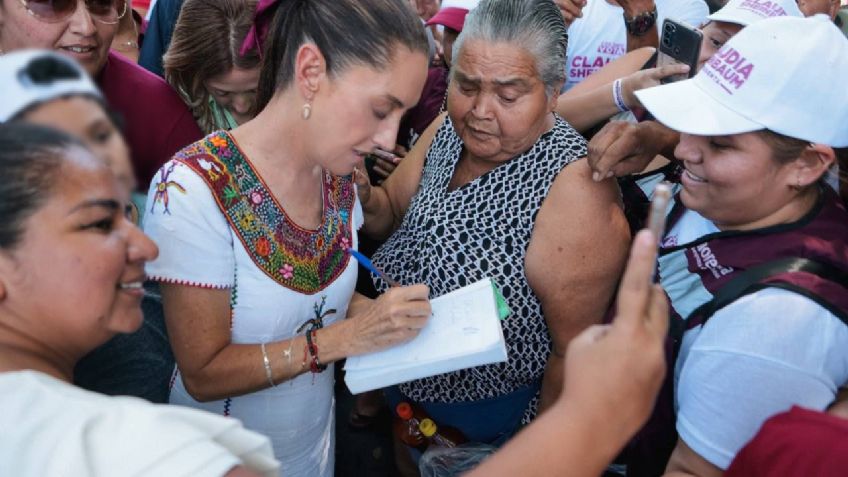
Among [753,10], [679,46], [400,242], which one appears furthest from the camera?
[753,10]

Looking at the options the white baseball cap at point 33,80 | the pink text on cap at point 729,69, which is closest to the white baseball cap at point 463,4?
the pink text on cap at point 729,69

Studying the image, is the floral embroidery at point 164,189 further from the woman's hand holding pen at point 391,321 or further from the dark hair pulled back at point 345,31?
the woman's hand holding pen at point 391,321

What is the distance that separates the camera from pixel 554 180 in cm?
196

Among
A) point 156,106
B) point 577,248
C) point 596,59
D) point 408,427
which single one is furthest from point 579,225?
point 596,59

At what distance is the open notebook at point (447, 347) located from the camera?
1.58 m

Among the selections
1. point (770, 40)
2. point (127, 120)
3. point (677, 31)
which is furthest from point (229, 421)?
point (677, 31)

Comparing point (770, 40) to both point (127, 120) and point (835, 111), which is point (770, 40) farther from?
point (127, 120)

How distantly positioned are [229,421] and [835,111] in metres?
1.42

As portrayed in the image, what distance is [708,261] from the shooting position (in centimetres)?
164

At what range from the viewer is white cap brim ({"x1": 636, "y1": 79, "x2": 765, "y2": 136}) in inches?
63.1

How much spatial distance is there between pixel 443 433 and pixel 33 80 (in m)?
1.85

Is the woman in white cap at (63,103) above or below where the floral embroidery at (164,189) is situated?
above

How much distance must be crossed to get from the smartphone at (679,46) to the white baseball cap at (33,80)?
6.73 ft

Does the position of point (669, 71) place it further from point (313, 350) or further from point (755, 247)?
point (313, 350)
